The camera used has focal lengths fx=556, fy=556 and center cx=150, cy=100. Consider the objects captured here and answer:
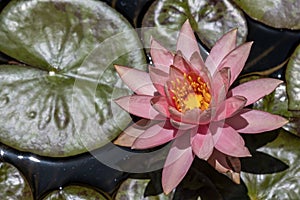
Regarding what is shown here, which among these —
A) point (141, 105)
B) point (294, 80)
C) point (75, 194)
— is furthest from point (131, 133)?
point (294, 80)

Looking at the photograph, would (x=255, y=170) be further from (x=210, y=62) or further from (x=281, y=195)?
(x=210, y=62)

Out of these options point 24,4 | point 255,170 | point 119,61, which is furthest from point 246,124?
point 24,4

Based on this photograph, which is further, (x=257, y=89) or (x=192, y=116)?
(x=257, y=89)

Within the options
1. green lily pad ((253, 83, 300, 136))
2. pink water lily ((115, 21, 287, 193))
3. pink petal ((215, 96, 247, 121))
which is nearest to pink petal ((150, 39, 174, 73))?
pink water lily ((115, 21, 287, 193))

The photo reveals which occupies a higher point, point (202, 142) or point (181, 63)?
point (181, 63)

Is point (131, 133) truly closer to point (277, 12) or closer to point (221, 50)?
point (221, 50)

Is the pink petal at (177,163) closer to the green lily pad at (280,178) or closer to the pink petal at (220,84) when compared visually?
the pink petal at (220,84)

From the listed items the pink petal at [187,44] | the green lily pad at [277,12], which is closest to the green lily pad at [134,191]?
the pink petal at [187,44]

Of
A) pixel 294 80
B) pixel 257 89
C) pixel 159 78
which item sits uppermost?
pixel 159 78
